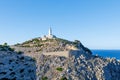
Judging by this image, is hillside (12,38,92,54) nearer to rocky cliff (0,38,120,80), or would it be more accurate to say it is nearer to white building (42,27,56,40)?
rocky cliff (0,38,120,80)

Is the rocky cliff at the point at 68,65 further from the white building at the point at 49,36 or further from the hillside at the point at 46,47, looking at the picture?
the white building at the point at 49,36

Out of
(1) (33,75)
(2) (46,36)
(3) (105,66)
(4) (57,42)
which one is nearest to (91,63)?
(3) (105,66)

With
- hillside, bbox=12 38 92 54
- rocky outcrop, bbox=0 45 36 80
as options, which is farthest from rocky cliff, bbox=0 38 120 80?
rocky outcrop, bbox=0 45 36 80

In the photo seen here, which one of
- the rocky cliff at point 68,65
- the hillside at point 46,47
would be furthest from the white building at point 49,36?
the rocky cliff at point 68,65

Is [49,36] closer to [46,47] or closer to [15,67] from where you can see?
[46,47]

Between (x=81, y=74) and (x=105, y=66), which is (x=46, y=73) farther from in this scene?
(x=105, y=66)

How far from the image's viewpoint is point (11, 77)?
16.0 meters

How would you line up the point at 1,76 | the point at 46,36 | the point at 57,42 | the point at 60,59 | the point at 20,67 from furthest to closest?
the point at 46,36 → the point at 57,42 → the point at 60,59 → the point at 20,67 → the point at 1,76

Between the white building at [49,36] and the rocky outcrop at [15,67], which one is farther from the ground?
the white building at [49,36]

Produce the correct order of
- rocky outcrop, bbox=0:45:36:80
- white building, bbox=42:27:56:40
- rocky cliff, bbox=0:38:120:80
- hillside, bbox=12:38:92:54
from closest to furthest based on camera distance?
1. rocky outcrop, bbox=0:45:36:80
2. rocky cliff, bbox=0:38:120:80
3. hillside, bbox=12:38:92:54
4. white building, bbox=42:27:56:40

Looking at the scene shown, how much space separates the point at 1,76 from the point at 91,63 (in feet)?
296

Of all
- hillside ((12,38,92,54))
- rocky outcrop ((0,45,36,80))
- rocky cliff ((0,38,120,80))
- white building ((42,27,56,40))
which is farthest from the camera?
white building ((42,27,56,40))

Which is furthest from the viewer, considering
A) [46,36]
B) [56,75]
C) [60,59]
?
[46,36]

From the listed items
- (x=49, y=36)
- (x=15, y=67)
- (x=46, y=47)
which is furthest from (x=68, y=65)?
(x=15, y=67)
